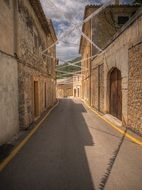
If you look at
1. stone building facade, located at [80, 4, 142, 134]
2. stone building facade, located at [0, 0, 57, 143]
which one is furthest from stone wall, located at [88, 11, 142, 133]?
stone building facade, located at [0, 0, 57, 143]

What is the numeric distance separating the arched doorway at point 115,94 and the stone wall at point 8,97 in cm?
505

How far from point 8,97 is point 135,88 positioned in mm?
4414

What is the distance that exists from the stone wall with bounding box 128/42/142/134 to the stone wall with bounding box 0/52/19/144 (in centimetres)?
426

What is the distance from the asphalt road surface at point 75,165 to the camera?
3655 millimetres

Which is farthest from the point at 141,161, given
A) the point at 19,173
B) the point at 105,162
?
the point at 19,173

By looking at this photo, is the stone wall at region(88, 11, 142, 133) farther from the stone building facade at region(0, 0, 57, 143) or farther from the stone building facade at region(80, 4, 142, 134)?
the stone building facade at region(0, 0, 57, 143)

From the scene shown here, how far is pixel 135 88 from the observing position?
7.64m

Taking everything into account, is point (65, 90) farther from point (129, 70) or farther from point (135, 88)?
point (135, 88)

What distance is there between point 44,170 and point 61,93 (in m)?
48.6

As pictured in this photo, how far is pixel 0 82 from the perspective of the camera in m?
5.91

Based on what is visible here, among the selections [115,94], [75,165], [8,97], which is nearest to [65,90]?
[115,94]

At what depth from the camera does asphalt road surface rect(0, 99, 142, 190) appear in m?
3.66

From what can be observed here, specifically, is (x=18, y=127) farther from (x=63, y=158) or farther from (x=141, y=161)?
(x=141, y=161)

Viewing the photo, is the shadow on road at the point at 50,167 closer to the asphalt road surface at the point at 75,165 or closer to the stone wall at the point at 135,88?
the asphalt road surface at the point at 75,165
